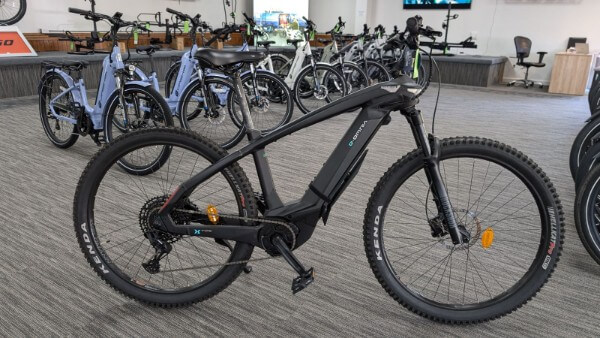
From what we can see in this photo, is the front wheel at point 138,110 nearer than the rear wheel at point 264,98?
Yes

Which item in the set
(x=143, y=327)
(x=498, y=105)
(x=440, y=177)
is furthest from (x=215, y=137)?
(x=498, y=105)

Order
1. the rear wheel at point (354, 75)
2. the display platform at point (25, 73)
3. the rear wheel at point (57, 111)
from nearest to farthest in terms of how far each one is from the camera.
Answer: the rear wheel at point (57, 111), the rear wheel at point (354, 75), the display platform at point (25, 73)

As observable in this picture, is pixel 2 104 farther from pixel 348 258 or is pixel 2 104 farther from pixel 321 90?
pixel 348 258

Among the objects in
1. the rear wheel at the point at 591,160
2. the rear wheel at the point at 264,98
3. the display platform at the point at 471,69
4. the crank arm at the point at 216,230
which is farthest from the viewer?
the display platform at the point at 471,69

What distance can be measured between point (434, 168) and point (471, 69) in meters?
6.82

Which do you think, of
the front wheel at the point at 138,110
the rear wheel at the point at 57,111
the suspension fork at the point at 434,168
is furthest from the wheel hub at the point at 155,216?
the rear wheel at the point at 57,111

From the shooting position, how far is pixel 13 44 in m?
5.49

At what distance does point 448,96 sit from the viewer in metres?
6.44

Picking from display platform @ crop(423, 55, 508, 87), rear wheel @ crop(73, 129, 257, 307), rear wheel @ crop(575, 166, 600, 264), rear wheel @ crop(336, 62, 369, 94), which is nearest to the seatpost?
rear wheel @ crop(73, 129, 257, 307)

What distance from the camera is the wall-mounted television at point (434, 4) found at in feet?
26.9

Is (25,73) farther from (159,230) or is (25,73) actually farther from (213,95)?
(159,230)

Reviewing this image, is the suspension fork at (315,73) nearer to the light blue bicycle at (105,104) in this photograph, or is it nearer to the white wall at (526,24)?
the light blue bicycle at (105,104)

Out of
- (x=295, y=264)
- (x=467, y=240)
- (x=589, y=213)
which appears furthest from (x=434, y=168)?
(x=589, y=213)

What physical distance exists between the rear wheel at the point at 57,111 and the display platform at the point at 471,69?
5.65m
